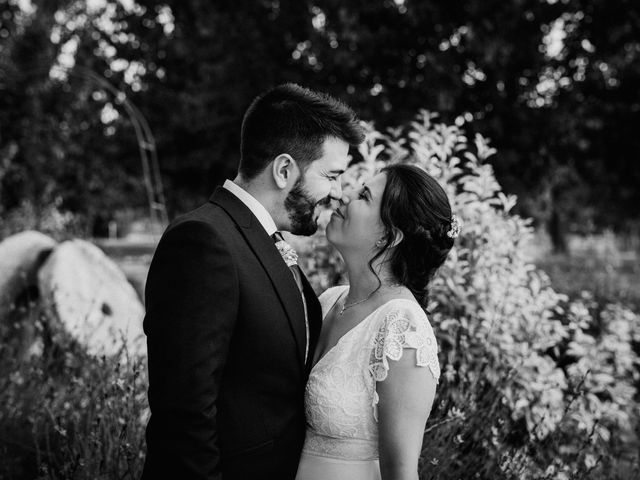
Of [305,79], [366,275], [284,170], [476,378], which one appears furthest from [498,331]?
[305,79]

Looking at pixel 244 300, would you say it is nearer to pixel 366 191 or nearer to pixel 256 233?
pixel 256 233

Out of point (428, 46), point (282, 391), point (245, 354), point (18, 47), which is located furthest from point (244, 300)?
point (18, 47)

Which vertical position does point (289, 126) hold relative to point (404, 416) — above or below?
above

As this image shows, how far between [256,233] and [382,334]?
622 mm

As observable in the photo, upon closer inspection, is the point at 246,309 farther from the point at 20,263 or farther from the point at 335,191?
the point at 20,263

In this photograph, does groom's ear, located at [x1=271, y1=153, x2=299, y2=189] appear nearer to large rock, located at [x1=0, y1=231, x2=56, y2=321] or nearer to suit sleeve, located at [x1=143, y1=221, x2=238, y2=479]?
suit sleeve, located at [x1=143, y1=221, x2=238, y2=479]

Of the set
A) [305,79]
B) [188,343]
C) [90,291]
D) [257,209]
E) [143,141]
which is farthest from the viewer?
[305,79]

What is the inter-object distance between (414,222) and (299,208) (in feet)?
1.73

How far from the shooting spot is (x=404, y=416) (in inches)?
91.3

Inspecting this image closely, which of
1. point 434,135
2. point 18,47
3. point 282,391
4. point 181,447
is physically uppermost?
point 18,47

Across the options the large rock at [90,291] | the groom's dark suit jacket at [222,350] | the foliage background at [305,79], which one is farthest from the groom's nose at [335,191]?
the foliage background at [305,79]

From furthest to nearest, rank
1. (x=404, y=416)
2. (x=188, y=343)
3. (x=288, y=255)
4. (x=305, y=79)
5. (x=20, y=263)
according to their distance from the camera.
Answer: (x=305, y=79), (x=20, y=263), (x=288, y=255), (x=404, y=416), (x=188, y=343)

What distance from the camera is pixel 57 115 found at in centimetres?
1786

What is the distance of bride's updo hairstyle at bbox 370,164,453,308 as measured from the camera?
2768 mm
